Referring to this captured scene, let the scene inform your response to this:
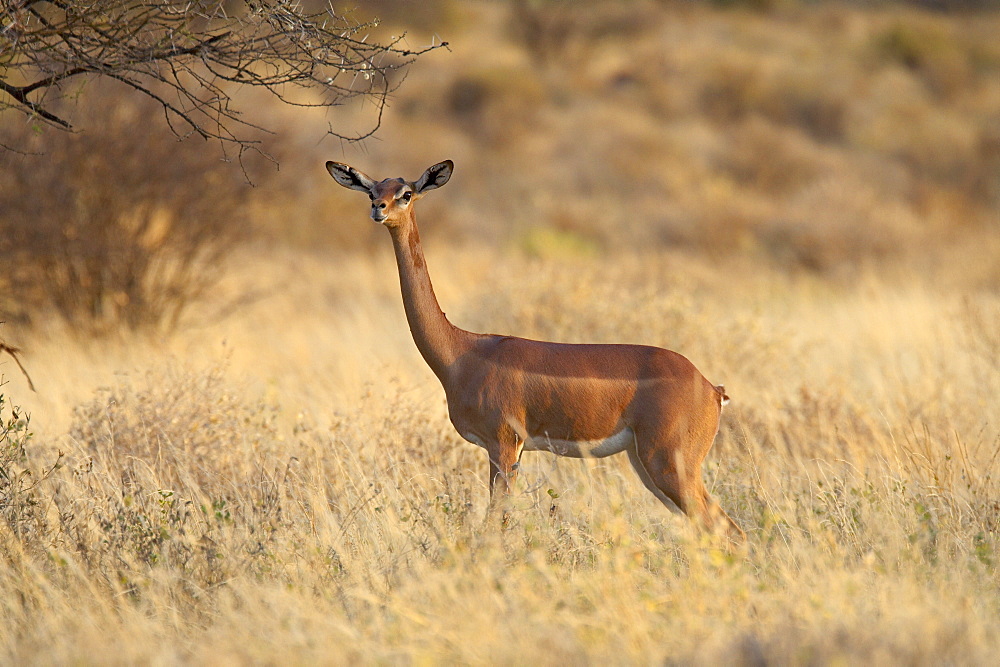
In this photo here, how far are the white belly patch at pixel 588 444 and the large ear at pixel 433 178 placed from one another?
4.61 feet

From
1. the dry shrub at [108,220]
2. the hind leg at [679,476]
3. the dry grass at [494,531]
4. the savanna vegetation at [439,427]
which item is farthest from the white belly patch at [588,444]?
the dry shrub at [108,220]

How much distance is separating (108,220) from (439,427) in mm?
6115

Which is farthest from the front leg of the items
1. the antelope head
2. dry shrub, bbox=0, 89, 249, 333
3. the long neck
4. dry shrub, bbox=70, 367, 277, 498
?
dry shrub, bbox=0, 89, 249, 333

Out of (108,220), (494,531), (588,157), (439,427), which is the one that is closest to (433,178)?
(494,531)

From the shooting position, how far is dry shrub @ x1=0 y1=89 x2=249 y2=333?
11.5m

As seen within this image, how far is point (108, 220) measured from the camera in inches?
473

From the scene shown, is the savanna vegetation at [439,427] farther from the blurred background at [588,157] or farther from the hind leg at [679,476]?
the hind leg at [679,476]

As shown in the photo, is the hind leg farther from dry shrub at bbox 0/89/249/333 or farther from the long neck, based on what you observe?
dry shrub at bbox 0/89/249/333

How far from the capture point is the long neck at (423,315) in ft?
18.5

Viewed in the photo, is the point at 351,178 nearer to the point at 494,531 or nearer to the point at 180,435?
the point at 494,531

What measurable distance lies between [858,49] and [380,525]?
147 feet

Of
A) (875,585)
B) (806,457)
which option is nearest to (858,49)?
(806,457)

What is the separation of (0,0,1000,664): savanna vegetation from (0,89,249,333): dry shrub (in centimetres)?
3

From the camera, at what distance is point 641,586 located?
4965 millimetres
